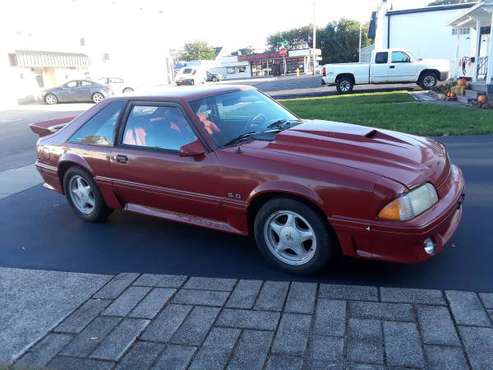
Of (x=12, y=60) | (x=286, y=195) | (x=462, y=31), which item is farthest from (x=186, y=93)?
(x=12, y=60)

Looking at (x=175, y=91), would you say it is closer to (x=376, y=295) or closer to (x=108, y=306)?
(x=108, y=306)

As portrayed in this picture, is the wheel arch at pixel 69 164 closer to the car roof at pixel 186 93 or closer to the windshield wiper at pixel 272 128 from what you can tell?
the car roof at pixel 186 93

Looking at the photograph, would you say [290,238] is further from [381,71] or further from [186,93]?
[381,71]

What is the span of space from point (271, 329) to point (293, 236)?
82 cm

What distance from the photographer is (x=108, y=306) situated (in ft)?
11.1

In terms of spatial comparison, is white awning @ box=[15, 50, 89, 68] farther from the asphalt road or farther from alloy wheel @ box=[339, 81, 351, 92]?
the asphalt road

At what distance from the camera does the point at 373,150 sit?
3.60 m

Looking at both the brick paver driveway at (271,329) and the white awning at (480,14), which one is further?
the white awning at (480,14)

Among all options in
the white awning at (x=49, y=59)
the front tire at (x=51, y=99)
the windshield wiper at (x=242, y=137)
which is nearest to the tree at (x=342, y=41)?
the white awning at (x=49, y=59)

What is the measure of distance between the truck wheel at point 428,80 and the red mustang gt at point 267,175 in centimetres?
1815

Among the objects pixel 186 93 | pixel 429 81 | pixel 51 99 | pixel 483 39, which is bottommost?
pixel 51 99

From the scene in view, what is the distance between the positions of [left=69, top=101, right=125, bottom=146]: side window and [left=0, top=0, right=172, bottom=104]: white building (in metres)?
28.1

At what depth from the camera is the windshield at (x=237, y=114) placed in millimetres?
4055

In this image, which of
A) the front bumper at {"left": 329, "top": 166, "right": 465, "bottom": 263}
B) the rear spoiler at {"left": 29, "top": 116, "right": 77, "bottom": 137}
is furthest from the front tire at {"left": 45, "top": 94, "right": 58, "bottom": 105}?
the front bumper at {"left": 329, "top": 166, "right": 465, "bottom": 263}
